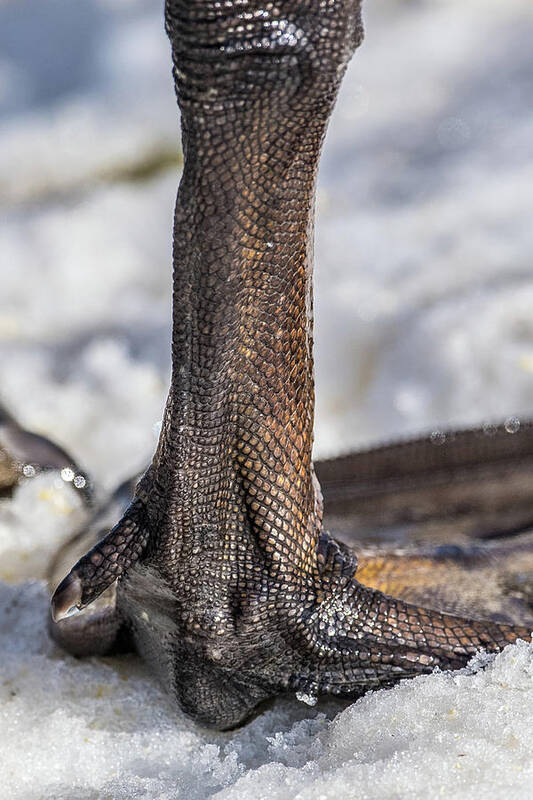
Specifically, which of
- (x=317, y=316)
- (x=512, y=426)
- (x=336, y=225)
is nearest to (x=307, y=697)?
(x=512, y=426)

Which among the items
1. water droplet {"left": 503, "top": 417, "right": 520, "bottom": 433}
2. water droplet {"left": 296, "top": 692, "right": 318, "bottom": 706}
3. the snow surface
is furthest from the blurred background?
water droplet {"left": 296, "top": 692, "right": 318, "bottom": 706}

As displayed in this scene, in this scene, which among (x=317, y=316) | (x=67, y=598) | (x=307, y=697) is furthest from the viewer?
(x=317, y=316)

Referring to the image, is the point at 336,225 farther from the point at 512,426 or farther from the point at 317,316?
the point at 512,426

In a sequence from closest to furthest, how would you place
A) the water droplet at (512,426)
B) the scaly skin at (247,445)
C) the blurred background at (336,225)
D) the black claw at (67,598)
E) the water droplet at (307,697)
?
1. the scaly skin at (247,445)
2. the black claw at (67,598)
3. the water droplet at (307,697)
4. the water droplet at (512,426)
5. the blurred background at (336,225)

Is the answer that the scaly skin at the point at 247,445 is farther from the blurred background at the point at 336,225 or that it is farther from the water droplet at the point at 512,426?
the blurred background at the point at 336,225

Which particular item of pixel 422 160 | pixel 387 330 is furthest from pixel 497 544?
pixel 422 160

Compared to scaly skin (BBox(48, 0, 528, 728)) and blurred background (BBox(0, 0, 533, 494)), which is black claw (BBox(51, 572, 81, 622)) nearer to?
scaly skin (BBox(48, 0, 528, 728))

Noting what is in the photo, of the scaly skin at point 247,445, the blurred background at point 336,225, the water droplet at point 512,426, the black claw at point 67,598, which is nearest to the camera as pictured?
the scaly skin at point 247,445

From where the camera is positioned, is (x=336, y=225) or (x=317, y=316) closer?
(x=317, y=316)

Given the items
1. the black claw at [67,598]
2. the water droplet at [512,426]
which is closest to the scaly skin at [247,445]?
the black claw at [67,598]
